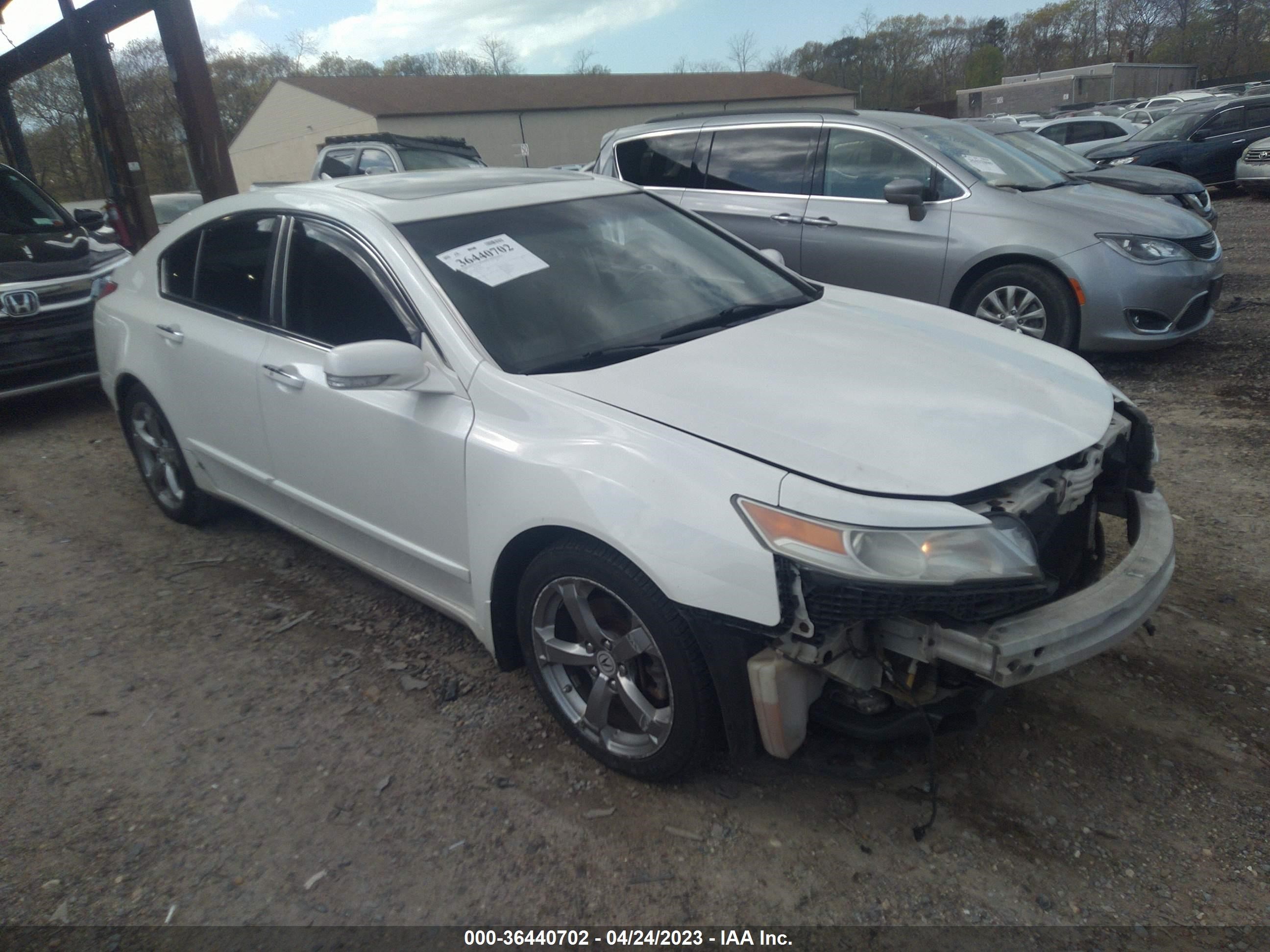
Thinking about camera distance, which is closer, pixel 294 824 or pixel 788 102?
pixel 294 824

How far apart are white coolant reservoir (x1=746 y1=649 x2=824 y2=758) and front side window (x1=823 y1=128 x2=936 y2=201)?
188 inches

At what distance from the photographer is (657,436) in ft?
7.45

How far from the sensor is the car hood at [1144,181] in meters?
7.54

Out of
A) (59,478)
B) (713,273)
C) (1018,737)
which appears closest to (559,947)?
(1018,737)

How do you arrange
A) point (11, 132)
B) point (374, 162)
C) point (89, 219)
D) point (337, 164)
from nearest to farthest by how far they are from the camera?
point (89, 219) < point (374, 162) < point (11, 132) < point (337, 164)

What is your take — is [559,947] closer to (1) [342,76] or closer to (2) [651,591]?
(2) [651,591]

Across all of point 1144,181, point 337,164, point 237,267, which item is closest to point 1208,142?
point 1144,181


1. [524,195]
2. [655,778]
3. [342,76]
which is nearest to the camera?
[655,778]

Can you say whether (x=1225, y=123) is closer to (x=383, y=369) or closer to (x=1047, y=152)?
(x=1047, y=152)

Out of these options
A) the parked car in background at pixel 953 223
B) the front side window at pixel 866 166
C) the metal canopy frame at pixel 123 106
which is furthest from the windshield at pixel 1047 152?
the metal canopy frame at pixel 123 106

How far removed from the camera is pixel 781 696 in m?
2.09

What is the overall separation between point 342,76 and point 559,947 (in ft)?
154

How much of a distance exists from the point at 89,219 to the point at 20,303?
222 cm

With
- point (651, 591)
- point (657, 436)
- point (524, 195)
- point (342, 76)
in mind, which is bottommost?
point (651, 591)
